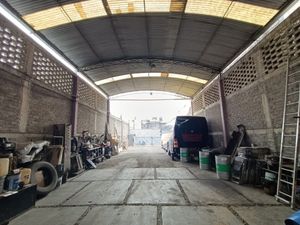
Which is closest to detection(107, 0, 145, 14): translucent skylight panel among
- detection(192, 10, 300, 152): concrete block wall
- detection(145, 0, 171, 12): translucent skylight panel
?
detection(145, 0, 171, 12): translucent skylight panel

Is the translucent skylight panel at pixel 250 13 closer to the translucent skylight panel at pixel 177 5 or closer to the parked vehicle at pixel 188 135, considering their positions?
the translucent skylight panel at pixel 177 5

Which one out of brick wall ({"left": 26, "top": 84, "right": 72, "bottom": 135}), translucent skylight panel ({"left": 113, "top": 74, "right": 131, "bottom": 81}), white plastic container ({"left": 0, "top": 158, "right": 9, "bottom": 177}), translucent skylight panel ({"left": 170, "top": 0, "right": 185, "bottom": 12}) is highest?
translucent skylight panel ({"left": 170, "top": 0, "right": 185, "bottom": 12})

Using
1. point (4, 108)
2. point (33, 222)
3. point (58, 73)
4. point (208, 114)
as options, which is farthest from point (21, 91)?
point (208, 114)

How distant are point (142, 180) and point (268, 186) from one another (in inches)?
126

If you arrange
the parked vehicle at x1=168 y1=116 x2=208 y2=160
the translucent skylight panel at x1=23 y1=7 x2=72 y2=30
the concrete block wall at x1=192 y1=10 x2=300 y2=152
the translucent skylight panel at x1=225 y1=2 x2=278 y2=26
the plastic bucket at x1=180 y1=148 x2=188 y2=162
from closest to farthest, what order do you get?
the concrete block wall at x1=192 y1=10 x2=300 y2=152, the translucent skylight panel at x1=225 y1=2 x2=278 y2=26, the translucent skylight panel at x1=23 y1=7 x2=72 y2=30, the plastic bucket at x1=180 y1=148 x2=188 y2=162, the parked vehicle at x1=168 y1=116 x2=208 y2=160

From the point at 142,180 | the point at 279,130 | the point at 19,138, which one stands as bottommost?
the point at 142,180

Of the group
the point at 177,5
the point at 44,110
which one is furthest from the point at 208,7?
the point at 44,110

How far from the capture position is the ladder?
3.82 meters

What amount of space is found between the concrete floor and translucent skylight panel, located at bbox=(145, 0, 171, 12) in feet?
16.3

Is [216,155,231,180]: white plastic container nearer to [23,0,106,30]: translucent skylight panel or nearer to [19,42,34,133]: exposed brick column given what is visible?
[23,0,106,30]: translucent skylight panel

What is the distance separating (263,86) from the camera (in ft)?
18.4

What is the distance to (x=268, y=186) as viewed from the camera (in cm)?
417

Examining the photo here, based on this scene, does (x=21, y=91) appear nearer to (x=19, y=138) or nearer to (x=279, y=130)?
(x=19, y=138)

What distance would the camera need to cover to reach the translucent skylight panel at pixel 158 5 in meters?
5.21
